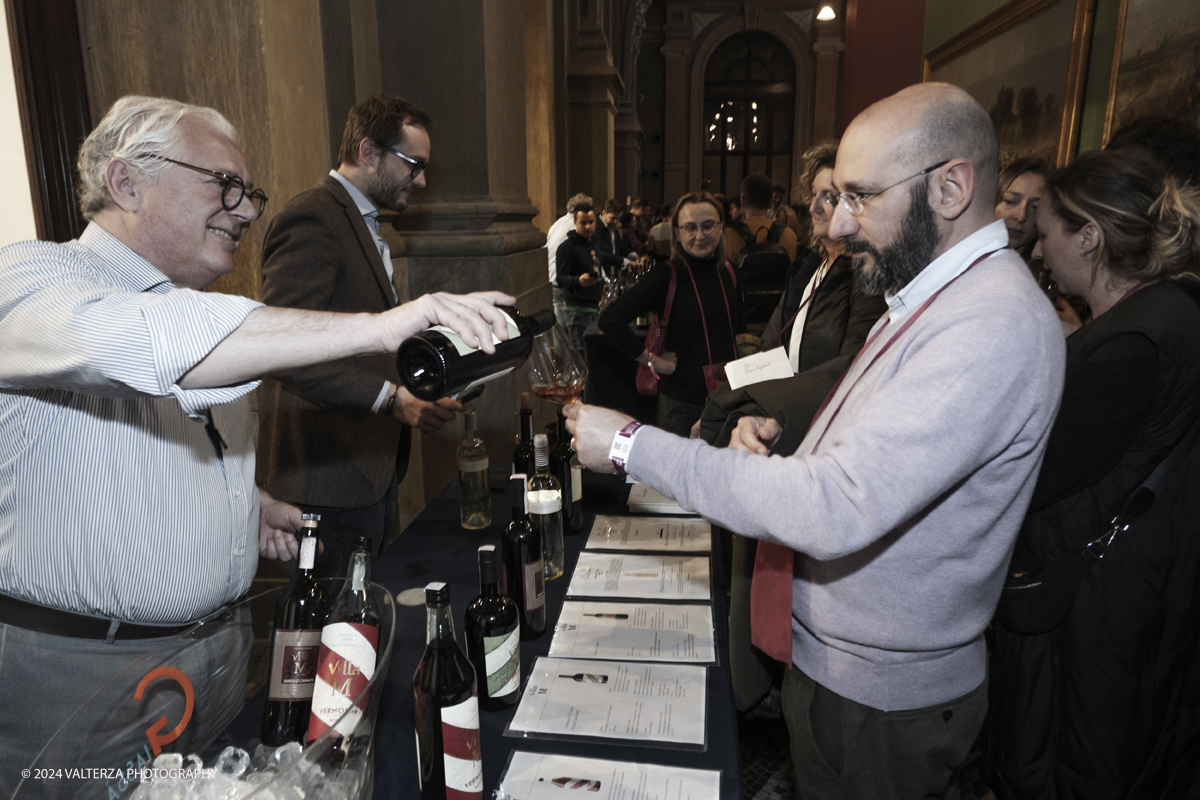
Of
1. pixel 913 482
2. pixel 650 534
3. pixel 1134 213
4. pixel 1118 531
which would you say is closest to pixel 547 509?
pixel 650 534

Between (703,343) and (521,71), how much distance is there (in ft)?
6.16

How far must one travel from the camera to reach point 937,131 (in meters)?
1.14

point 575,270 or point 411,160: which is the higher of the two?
point 411,160

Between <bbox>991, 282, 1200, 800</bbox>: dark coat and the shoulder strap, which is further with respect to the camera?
the shoulder strap

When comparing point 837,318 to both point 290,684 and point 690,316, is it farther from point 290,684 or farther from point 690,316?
point 290,684

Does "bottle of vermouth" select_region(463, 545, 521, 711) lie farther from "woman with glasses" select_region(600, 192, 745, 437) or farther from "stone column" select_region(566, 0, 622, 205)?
"stone column" select_region(566, 0, 622, 205)

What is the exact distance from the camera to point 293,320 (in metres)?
0.96

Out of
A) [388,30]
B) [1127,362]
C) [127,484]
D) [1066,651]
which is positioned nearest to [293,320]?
[127,484]

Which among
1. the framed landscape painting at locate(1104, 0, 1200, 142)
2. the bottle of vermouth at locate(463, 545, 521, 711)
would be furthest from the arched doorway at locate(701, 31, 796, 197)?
the bottle of vermouth at locate(463, 545, 521, 711)

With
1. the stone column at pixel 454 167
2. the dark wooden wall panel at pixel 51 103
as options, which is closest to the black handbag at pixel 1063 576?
the stone column at pixel 454 167

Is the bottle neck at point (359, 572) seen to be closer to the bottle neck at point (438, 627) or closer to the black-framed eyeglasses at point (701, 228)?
the bottle neck at point (438, 627)

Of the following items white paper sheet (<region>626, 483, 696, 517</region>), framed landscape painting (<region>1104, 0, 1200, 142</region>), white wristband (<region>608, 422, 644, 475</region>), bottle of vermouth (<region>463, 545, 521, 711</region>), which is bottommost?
white paper sheet (<region>626, 483, 696, 517</region>)

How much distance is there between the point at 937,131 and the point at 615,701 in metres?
1.06

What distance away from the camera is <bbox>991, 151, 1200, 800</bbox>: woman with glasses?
1.52 meters
